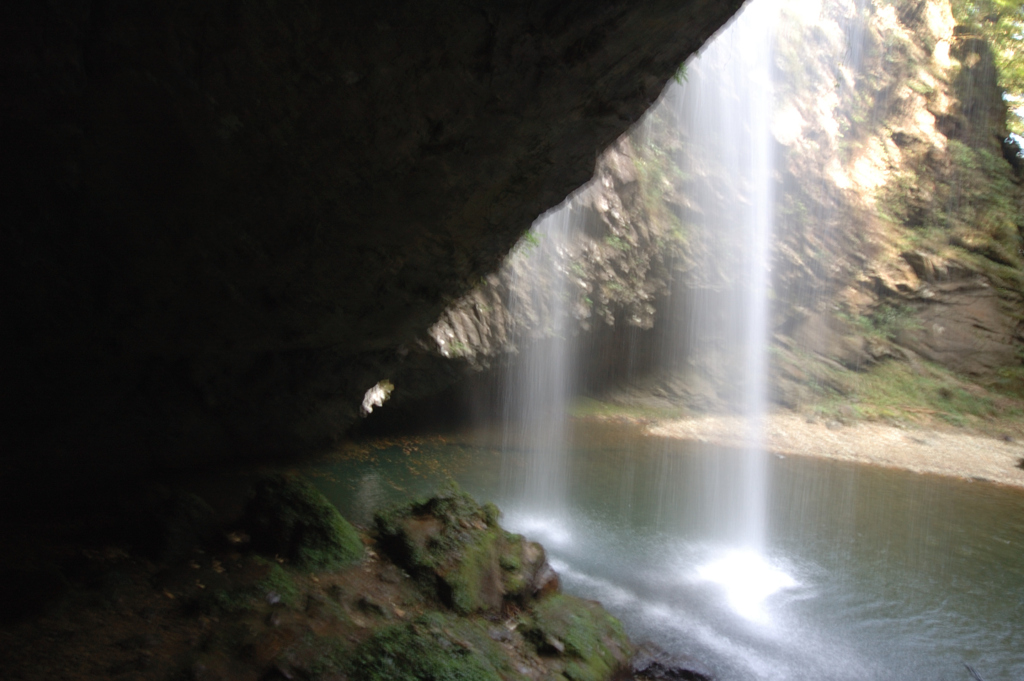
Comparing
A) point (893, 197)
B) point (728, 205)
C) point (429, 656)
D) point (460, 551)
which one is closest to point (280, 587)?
point (429, 656)

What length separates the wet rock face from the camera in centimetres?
369

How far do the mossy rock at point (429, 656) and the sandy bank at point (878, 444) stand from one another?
442 inches

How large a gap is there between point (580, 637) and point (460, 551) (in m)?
1.32

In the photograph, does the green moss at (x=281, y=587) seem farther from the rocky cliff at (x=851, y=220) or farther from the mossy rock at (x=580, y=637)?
the rocky cliff at (x=851, y=220)

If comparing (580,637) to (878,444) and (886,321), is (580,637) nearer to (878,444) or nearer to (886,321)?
(878,444)

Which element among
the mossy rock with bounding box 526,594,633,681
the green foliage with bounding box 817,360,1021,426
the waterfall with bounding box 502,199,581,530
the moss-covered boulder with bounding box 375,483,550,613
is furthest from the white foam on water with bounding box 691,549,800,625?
the green foliage with bounding box 817,360,1021,426

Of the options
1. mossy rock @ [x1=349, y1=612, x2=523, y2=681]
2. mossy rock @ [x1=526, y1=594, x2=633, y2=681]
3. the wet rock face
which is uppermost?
the wet rock face

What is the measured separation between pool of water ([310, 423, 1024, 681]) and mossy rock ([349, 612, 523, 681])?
2221 mm

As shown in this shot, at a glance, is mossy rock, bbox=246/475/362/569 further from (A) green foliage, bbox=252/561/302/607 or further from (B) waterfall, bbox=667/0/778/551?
(B) waterfall, bbox=667/0/778/551

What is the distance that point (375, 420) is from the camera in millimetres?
12305

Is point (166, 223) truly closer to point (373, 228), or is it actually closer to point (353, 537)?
point (373, 228)

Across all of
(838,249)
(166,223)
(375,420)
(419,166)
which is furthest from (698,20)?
(838,249)

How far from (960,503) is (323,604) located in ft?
38.7

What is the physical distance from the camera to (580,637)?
4.96m
